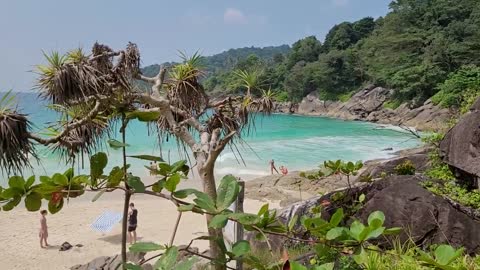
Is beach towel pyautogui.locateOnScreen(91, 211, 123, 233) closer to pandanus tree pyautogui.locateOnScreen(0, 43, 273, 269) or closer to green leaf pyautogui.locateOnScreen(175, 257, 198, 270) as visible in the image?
pandanus tree pyautogui.locateOnScreen(0, 43, 273, 269)

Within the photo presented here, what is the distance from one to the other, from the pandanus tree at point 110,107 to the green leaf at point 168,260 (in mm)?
688

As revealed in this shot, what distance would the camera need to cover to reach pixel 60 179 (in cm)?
81

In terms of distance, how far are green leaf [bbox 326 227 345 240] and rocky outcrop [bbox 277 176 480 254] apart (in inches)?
154

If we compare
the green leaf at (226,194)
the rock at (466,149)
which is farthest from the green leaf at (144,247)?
the rock at (466,149)

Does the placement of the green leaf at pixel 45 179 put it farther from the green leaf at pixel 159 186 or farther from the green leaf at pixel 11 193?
the green leaf at pixel 159 186

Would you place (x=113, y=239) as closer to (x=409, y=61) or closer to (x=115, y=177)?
(x=115, y=177)

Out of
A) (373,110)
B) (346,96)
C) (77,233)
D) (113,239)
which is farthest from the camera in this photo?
(346,96)

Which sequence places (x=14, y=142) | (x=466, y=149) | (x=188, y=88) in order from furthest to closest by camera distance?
(x=466, y=149)
(x=188, y=88)
(x=14, y=142)

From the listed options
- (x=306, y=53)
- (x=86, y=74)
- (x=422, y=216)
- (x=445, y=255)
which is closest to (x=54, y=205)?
(x=445, y=255)

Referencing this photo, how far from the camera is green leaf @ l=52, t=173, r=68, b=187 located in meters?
Result: 0.80

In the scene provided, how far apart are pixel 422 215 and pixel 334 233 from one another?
449 centimetres

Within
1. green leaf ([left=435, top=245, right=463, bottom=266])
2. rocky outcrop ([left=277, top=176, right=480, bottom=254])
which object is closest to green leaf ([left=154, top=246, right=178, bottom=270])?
green leaf ([left=435, top=245, right=463, bottom=266])

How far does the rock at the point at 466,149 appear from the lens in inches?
201

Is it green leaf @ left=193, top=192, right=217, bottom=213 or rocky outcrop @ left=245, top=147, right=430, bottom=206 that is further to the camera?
rocky outcrop @ left=245, top=147, right=430, bottom=206
